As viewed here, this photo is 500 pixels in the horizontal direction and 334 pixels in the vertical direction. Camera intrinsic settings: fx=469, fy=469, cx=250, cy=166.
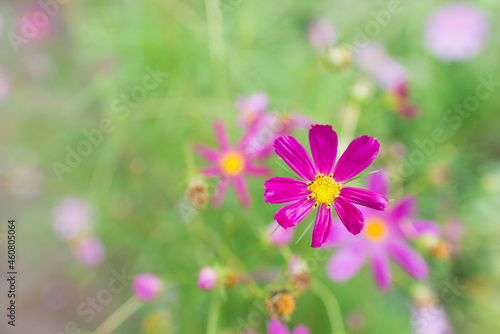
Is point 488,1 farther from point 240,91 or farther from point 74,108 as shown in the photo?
point 74,108

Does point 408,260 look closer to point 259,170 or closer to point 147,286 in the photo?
point 259,170

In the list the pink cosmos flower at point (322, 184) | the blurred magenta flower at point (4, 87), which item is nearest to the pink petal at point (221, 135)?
the pink cosmos flower at point (322, 184)

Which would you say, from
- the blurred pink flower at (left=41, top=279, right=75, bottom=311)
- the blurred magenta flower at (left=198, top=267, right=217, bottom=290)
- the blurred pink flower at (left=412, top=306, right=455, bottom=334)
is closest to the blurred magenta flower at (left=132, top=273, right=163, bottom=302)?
the blurred magenta flower at (left=198, top=267, right=217, bottom=290)

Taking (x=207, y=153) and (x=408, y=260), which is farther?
(x=408, y=260)

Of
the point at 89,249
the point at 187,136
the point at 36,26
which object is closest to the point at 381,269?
the point at 187,136

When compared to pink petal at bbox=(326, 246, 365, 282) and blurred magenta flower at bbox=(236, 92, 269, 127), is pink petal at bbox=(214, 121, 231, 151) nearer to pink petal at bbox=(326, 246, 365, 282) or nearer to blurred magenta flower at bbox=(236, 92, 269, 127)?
blurred magenta flower at bbox=(236, 92, 269, 127)

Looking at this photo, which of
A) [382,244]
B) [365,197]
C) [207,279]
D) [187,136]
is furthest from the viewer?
[187,136]
